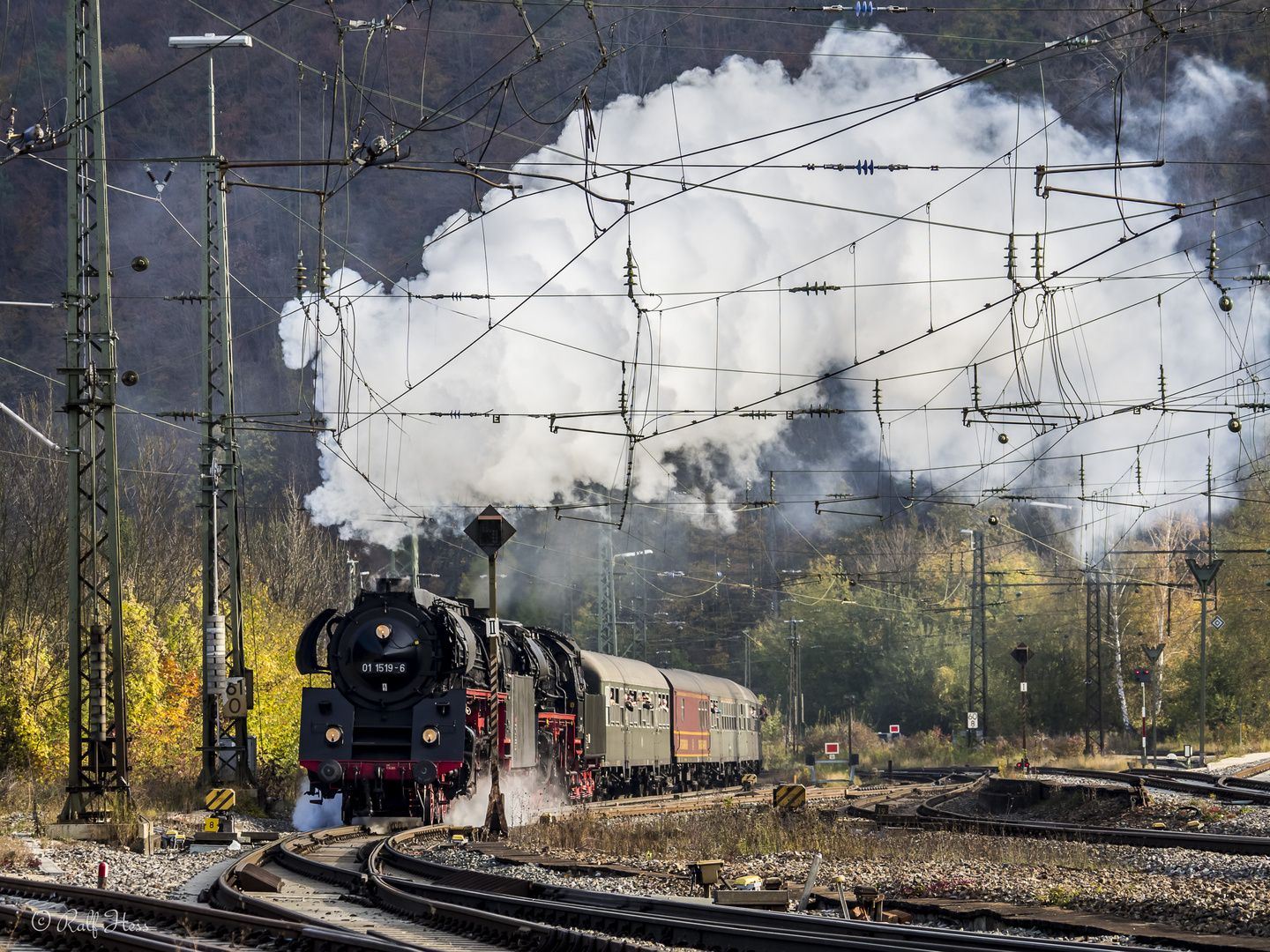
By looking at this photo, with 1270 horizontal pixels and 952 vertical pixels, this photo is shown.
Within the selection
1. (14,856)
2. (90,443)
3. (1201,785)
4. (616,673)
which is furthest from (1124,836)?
(90,443)

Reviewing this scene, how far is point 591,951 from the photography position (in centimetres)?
930

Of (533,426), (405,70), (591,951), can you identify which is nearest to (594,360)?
(533,426)

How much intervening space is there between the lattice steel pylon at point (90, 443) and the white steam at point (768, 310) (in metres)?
14.9

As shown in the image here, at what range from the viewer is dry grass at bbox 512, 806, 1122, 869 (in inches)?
644

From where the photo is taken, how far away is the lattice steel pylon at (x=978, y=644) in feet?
166

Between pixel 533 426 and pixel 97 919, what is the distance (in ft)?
122

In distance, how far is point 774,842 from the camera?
17.8m

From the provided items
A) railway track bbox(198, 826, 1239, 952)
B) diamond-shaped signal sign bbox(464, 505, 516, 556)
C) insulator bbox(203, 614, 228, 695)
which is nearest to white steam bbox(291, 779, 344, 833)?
insulator bbox(203, 614, 228, 695)

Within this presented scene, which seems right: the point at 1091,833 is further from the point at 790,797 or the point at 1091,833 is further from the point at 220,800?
the point at 220,800

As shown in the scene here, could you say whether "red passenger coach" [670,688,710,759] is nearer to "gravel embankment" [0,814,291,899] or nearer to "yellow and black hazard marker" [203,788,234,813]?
"yellow and black hazard marker" [203,788,234,813]

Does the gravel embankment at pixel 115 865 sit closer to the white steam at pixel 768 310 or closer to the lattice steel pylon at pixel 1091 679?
the white steam at pixel 768 310

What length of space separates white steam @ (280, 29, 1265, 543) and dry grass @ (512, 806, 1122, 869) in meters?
16.8

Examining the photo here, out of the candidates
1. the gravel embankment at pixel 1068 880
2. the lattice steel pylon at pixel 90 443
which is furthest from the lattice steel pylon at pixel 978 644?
the lattice steel pylon at pixel 90 443

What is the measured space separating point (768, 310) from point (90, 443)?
4898 cm
